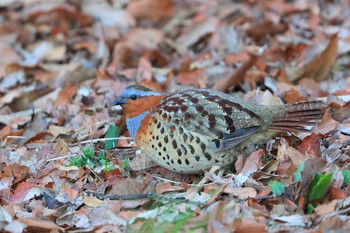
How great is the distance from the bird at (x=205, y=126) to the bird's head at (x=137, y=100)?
1 centimetres

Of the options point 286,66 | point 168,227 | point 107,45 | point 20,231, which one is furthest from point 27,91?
point 168,227

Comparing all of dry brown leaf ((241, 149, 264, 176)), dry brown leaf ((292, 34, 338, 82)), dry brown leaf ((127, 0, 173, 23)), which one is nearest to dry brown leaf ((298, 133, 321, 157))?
dry brown leaf ((241, 149, 264, 176))

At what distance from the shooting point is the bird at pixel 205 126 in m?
5.13

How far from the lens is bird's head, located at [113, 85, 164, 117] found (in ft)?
18.1

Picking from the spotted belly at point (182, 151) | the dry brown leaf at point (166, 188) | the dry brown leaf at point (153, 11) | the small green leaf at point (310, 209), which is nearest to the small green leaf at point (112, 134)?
the spotted belly at point (182, 151)

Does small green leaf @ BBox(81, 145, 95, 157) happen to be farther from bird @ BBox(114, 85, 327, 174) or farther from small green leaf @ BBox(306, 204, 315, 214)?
small green leaf @ BBox(306, 204, 315, 214)

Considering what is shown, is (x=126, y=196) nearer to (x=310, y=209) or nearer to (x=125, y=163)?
(x=125, y=163)

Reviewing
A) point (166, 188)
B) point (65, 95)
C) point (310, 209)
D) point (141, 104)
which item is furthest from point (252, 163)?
point (65, 95)

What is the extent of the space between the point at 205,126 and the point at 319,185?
1.07 metres

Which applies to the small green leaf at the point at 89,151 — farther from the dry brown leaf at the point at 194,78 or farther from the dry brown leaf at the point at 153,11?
the dry brown leaf at the point at 153,11

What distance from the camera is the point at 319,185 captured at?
4453 millimetres

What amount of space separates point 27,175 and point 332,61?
350cm

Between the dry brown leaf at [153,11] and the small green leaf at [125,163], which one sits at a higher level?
the dry brown leaf at [153,11]

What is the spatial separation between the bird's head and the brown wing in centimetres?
21
